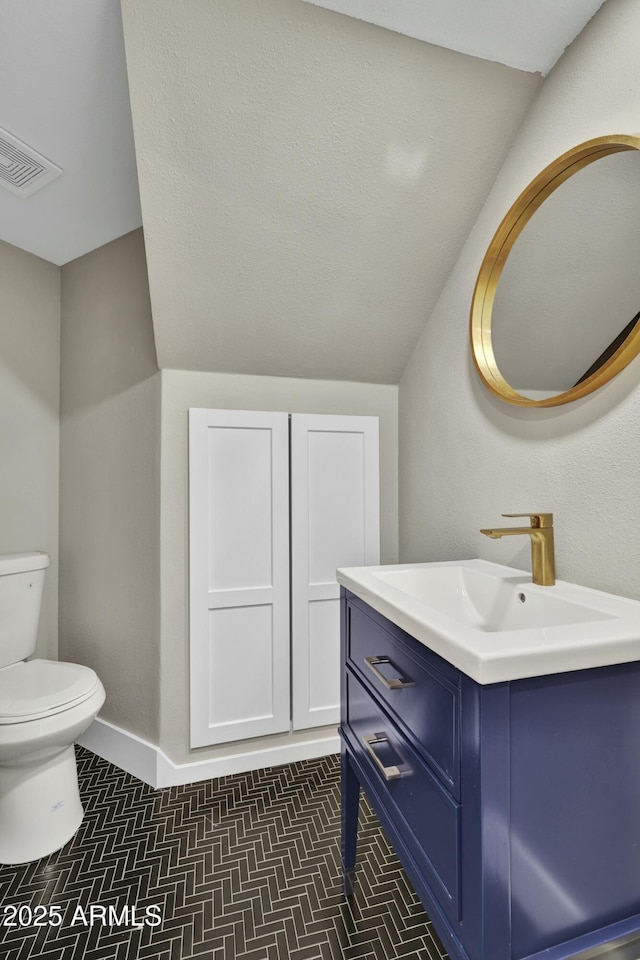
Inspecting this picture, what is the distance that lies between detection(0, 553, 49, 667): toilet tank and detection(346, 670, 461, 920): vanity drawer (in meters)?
1.45

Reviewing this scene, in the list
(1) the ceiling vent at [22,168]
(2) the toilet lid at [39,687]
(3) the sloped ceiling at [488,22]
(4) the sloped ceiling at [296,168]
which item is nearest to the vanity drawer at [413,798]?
(2) the toilet lid at [39,687]

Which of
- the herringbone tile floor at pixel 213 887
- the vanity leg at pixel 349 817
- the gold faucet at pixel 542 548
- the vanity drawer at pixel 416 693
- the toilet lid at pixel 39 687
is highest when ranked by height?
the gold faucet at pixel 542 548

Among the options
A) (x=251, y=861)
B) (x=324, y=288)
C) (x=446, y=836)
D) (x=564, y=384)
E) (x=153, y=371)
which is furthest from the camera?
(x=153, y=371)

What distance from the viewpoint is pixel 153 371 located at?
2002mm

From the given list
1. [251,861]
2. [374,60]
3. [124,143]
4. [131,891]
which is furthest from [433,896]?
[124,143]

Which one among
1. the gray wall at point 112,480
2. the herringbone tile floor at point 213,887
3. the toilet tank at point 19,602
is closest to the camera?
the herringbone tile floor at point 213,887

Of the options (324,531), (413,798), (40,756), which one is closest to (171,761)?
(40,756)

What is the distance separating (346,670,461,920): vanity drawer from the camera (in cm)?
81

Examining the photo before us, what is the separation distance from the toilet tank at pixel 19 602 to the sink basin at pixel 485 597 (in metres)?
1.50

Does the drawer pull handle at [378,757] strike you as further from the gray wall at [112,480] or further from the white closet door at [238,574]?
the gray wall at [112,480]

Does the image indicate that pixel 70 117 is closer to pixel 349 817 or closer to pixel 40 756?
pixel 40 756

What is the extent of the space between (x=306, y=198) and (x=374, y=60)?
0.38 meters

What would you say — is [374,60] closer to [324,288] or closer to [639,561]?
[324,288]

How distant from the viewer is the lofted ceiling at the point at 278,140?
1202 millimetres
